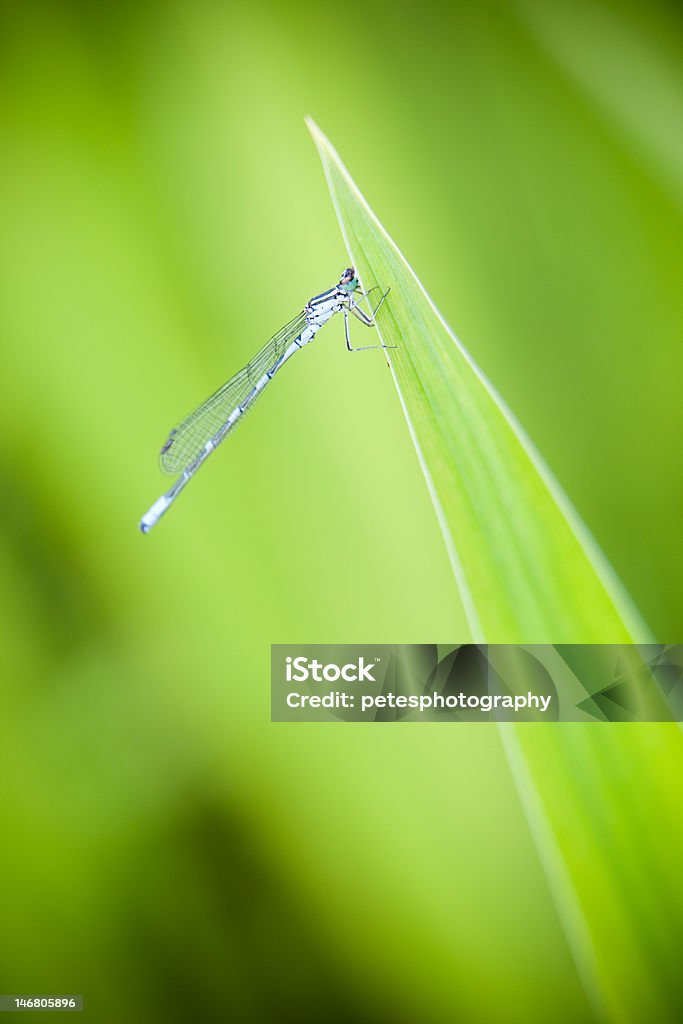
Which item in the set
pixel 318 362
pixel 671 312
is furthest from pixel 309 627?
pixel 671 312

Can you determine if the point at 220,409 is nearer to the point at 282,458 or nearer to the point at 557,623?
the point at 282,458

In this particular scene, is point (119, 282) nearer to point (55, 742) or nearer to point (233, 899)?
point (55, 742)

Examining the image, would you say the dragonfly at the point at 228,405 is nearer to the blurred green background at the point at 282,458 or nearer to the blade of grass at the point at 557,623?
the blurred green background at the point at 282,458

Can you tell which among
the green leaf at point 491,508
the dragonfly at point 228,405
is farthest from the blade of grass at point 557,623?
the dragonfly at point 228,405

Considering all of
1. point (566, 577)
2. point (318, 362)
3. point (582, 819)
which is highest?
point (318, 362)

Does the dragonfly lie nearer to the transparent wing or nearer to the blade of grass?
the transparent wing
